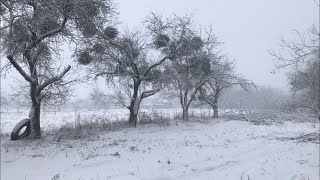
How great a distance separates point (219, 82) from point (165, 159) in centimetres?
1798

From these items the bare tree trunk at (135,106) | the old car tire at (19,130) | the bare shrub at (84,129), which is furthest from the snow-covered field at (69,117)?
the old car tire at (19,130)

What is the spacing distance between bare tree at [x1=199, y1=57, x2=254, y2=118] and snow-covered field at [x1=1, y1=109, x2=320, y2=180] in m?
11.4

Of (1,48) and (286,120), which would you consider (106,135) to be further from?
(286,120)

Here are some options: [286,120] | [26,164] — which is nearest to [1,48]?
[26,164]

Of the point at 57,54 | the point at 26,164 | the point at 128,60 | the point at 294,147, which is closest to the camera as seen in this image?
the point at 26,164

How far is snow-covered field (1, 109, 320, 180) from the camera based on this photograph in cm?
759

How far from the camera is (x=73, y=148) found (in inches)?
460

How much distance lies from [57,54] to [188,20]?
905 cm

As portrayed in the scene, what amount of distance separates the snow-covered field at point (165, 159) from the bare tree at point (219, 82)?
1138cm

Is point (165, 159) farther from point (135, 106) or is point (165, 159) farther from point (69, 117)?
point (69, 117)

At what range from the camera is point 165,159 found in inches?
364

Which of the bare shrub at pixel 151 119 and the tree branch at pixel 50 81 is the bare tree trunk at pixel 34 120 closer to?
the tree branch at pixel 50 81

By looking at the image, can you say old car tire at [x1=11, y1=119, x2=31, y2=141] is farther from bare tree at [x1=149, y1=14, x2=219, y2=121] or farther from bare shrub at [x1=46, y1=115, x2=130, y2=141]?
bare tree at [x1=149, y1=14, x2=219, y2=121]

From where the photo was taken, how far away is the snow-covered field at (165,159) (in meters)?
7.59
